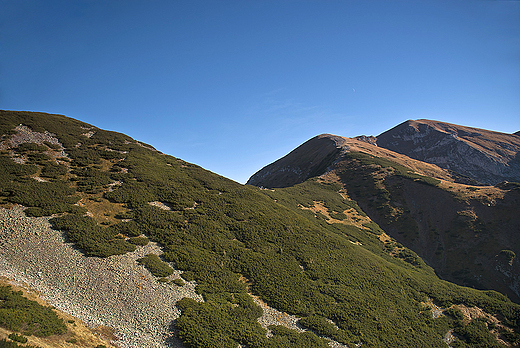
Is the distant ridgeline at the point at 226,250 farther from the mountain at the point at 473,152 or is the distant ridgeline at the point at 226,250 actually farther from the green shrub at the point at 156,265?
the mountain at the point at 473,152

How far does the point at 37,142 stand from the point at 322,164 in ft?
330

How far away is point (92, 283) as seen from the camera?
19.7 m

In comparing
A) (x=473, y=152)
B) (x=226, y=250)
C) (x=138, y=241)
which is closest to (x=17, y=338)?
(x=138, y=241)

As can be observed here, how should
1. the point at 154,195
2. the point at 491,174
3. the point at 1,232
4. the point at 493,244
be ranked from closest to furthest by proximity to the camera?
the point at 1,232
the point at 154,195
the point at 493,244
the point at 491,174

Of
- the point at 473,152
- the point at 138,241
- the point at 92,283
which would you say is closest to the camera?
the point at 92,283

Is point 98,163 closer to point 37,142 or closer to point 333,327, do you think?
point 37,142

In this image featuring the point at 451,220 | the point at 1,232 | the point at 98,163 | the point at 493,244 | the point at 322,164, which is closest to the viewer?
the point at 1,232

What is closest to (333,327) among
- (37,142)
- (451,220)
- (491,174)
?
(37,142)

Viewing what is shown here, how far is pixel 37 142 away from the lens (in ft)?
122

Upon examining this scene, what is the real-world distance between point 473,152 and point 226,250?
649ft

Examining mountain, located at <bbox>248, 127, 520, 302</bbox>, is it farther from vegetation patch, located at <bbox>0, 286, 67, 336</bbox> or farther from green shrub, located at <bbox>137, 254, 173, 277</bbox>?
vegetation patch, located at <bbox>0, 286, 67, 336</bbox>

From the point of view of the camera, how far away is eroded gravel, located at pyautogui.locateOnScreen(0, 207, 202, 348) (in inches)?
686

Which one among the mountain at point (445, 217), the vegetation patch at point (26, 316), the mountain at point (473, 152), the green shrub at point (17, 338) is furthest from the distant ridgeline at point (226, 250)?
the mountain at point (473, 152)

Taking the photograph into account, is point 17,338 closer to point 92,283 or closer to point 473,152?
point 92,283
